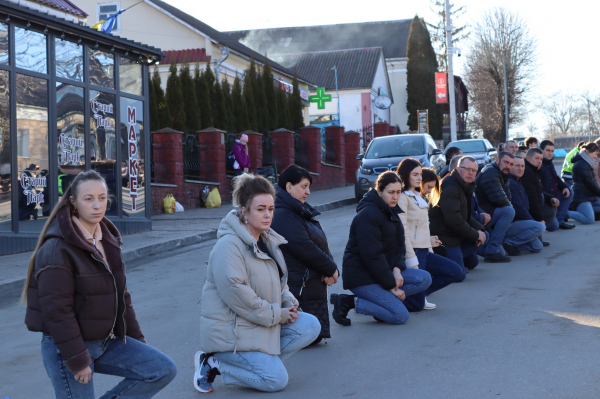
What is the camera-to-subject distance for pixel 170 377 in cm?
379

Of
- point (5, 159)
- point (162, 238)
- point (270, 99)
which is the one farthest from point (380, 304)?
point (270, 99)

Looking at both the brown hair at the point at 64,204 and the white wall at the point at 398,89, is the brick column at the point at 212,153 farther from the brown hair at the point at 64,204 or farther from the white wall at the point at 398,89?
the white wall at the point at 398,89

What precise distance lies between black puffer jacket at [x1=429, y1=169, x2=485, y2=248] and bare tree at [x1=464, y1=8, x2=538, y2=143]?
56634 mm

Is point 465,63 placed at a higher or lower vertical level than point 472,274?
higher

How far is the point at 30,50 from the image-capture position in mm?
12039

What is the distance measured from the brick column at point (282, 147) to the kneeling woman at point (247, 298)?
2119 centimetres

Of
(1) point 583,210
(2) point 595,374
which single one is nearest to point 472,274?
(2) point 595,374

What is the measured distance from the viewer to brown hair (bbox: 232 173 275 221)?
465 cm

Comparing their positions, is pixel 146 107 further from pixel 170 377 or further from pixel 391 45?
pixel 391 45

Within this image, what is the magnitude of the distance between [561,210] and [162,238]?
7538 mm

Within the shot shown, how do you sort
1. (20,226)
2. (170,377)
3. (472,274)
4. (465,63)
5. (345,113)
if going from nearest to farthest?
(170,377), (472,274), (20,226), (345,113), (465,63)

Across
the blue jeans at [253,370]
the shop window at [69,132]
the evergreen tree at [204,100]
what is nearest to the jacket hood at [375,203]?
the blue jeans at [253,370]

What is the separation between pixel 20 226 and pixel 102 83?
11.7ft

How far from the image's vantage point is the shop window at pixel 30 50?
1174cm
